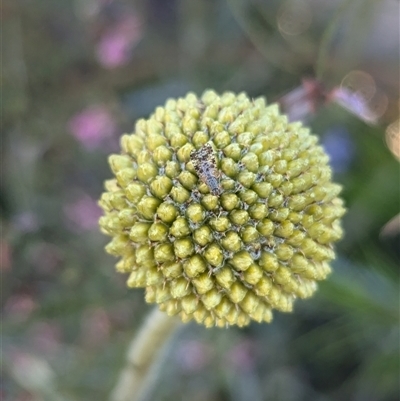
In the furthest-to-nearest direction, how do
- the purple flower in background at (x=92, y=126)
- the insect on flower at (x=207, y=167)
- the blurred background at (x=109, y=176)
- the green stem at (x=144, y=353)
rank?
the purple flower in background at (x=92, y=126)
the blurred background at (x=109, y=176)
the green stem at (x=144, y=353)
the insect on flower at (x=207, y=167)

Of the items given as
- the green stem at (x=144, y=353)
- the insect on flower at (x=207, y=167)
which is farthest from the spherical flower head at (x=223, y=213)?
the green stem at (x=144, y=353)

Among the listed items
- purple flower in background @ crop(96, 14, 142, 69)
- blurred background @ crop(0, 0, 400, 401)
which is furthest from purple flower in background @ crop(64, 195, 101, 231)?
purple flower in background @ crop(96, 14, 142, 69)

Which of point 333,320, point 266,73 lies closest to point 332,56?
point 266,73

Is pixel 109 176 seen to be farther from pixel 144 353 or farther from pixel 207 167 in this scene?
pixel 207 167

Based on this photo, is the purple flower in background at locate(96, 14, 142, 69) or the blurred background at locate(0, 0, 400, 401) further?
the purple flower in background at locate(96, 14, 142, 69)

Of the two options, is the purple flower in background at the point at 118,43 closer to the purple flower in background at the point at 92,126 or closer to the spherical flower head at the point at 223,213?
the purple flower in background at the point at 92,126

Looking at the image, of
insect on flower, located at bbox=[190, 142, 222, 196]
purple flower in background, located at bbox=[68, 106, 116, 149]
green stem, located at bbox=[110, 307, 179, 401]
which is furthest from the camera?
purple flower in background, located at bbox=[68, 106, 116, 149]

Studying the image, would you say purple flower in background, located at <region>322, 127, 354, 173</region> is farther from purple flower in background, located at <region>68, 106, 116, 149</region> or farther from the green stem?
the green stem
